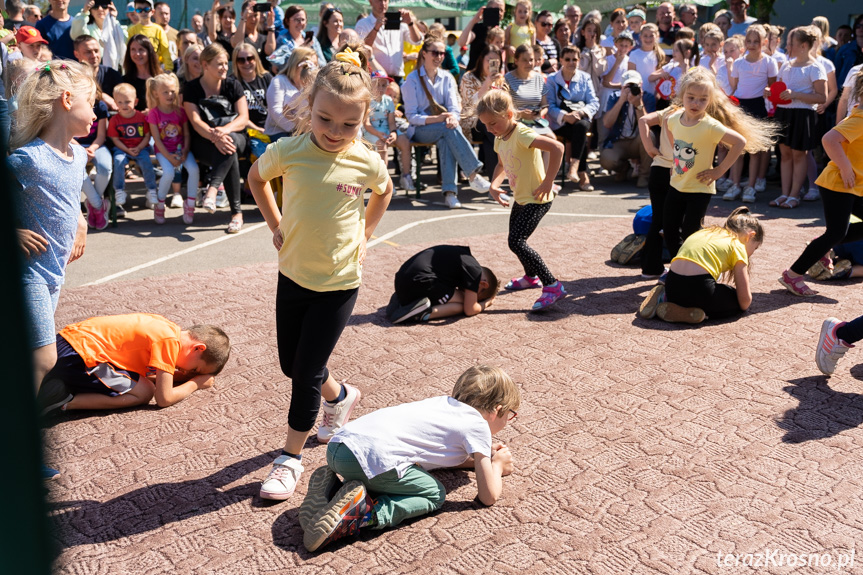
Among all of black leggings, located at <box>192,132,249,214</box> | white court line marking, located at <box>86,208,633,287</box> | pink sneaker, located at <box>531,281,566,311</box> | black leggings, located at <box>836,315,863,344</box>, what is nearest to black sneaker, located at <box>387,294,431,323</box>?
pink sneaker, located at <box>531,281,566,311</box>

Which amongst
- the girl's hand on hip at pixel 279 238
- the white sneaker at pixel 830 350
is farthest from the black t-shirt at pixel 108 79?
the white sneaker at pixel 830 350

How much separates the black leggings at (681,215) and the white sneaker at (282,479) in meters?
3.99

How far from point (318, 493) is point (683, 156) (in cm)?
422

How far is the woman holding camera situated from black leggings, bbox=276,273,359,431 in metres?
8.15

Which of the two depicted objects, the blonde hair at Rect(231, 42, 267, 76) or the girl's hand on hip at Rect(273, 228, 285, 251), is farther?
the blonde hair at Rect(231, 42, 267, 76)

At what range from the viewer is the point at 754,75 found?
10266mm

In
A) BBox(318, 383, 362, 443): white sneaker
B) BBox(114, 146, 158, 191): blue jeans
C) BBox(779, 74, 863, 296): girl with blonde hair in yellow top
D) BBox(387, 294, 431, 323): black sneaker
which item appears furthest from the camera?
BBox(114, 146, 158, 191): blue jeans

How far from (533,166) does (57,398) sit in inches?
144

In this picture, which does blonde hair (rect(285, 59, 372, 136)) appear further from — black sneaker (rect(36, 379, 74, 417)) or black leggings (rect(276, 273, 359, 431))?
black sneaker (rect(36, 379, 74, 417))

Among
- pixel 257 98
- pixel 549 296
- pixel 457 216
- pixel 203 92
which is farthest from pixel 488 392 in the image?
pixel 257 98

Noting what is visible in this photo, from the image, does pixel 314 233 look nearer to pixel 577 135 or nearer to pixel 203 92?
pixel 203 92

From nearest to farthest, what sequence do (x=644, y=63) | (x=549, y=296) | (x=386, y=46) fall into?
(x=549, y=296) → (x=386, y=46) → (x=644, y=63)

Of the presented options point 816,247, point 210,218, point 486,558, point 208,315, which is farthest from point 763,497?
point 210,218

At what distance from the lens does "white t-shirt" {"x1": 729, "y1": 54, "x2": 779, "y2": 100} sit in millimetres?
10250
